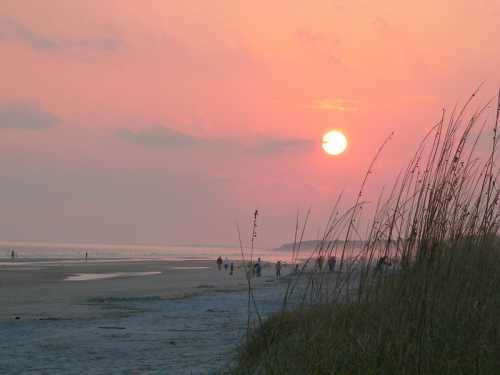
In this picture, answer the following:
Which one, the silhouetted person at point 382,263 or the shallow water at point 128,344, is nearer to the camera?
the silhouetted person at point 382,263

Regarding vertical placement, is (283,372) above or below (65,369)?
above

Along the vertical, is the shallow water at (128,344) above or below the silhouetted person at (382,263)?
below

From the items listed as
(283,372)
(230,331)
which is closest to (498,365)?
(283,372)

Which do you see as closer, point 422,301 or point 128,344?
point 422,301

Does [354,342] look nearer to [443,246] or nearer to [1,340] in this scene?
[443,246]

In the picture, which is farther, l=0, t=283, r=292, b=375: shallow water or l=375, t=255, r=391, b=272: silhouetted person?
l=0, t=283, r=292, b=375: shallow water

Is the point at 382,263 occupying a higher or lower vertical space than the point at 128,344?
higher

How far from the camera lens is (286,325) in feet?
21.2

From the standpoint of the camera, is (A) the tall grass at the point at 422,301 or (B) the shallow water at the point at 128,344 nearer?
(A) the tall grass at the point at 422,301

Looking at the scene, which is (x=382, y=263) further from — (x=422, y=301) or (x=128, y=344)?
(x=128, y=344)

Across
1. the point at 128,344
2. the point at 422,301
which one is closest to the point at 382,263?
the point at 422,301

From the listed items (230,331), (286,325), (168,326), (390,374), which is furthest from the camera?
(168,326)

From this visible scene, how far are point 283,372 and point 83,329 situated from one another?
768cm

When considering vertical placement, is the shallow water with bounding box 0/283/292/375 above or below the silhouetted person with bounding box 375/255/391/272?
below
